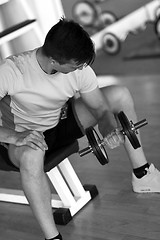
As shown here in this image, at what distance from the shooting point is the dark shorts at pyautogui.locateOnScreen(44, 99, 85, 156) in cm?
203

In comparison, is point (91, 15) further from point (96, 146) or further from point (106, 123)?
point (96, 146)

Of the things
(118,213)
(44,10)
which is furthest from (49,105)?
(44,10)

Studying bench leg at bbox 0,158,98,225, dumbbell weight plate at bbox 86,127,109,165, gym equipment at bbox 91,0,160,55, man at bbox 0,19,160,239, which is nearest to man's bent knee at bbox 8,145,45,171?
man at bbox 0,19,160,239

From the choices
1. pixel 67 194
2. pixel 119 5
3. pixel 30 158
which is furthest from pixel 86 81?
pixel 119 5

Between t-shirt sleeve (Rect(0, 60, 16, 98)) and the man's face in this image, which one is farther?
t-shirt sleeve (Rect(0, 60, 16, 98))

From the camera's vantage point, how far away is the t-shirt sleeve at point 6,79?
187 cm

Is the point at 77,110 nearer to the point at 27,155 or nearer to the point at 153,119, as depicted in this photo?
the point at 27,155

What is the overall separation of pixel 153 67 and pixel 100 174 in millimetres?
1621

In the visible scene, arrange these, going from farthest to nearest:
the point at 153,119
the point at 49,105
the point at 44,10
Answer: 1. the point at 44,10
2. the point at 153,119
3. the point at 49,105

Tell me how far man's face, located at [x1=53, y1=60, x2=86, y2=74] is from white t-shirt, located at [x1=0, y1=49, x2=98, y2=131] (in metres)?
0.13

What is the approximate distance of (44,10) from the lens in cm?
383

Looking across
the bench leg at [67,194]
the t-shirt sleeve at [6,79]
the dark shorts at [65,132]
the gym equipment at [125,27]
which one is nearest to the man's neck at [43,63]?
the t-shirt sleeve at [6,79]

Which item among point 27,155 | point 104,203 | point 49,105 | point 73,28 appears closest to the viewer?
point 73,28

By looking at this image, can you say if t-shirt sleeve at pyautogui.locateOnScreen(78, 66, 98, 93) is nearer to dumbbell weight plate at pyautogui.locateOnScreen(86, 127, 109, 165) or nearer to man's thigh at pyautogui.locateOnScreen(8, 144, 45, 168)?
dumbbell weight plate at pyautogui.locateOnScreen(86, 127, 109, 165)
